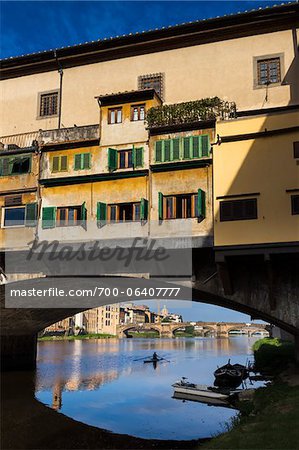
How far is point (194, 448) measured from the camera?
20969 mm

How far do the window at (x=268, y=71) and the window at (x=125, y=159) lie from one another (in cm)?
856

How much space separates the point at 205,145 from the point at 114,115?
603 centimetres

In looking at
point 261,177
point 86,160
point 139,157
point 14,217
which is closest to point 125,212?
point 139,157

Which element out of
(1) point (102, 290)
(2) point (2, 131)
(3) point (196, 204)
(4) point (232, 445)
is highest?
(2) point (2, 131)

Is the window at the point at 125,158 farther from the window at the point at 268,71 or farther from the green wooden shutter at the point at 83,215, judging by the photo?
the window at the point at 268,71

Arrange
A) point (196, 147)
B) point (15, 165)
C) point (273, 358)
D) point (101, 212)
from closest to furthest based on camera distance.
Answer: point (196, 147)
point (101, 212)
point (15, 165)
point (273, 358)

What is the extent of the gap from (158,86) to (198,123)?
5.42 metres

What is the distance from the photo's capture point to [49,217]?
92.7 ft

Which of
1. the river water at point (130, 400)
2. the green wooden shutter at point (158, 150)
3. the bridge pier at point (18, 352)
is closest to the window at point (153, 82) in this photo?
the green wooden shutter at point (158, 150)

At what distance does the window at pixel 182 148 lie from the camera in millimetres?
25625

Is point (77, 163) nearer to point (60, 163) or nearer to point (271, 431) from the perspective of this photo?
point (60, 163)

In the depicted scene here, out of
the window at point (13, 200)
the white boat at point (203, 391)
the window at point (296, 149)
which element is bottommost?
the white boat at point (203, 391)

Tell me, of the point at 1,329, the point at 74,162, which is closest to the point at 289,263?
the point at 74,162

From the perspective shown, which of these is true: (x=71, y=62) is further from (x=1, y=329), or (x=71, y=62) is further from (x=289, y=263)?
(x=1, y=329)
